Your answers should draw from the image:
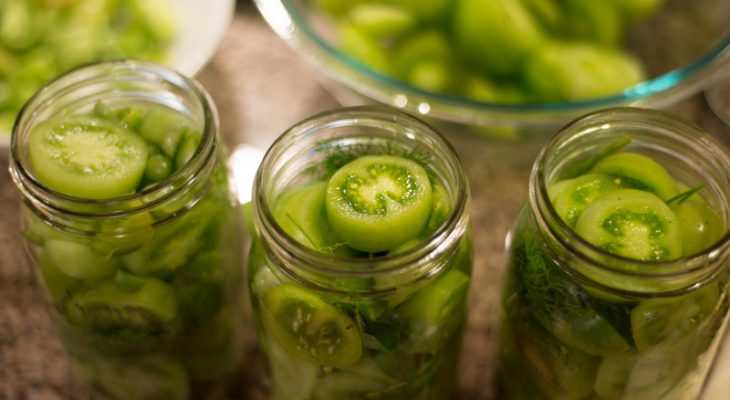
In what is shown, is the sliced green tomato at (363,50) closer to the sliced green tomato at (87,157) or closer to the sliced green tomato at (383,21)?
the sliced green tomato at (383,21)

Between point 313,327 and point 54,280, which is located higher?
point 313,327

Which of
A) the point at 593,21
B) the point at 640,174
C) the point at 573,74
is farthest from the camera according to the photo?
the point at 593,21

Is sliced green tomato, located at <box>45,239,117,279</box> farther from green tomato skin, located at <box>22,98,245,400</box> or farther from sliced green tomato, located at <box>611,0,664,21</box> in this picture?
sliced green tomato, located at <box>611,0,664,21</box>

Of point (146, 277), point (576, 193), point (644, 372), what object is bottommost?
point (146, 277)

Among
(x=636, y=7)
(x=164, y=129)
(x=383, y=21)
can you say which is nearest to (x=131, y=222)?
(x=164, y=129)

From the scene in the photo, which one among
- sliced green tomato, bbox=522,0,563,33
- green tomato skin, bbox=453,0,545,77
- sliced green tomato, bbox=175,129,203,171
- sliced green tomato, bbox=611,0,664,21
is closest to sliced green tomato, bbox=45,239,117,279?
sliced green tomato, bbox=175,129,203,171

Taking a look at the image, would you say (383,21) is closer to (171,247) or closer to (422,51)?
(422,51)

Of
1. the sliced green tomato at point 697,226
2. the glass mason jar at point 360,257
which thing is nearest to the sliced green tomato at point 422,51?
the glass mason jar at point 360,257

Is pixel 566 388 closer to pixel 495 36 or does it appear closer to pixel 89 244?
pixel 89 244

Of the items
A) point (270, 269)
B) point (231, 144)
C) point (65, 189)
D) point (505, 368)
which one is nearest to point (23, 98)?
point (231, 144)
